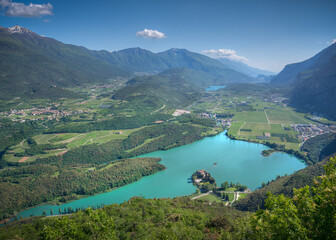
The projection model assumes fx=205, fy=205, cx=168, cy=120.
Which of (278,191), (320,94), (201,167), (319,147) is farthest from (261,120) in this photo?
(278,191)

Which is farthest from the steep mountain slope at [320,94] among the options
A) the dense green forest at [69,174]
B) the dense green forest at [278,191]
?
the dense green forest at [69,174]

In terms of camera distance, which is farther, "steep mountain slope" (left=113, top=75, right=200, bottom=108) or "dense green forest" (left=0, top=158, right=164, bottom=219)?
"steep mountain slope" (left=113, top=75, right=200, bottom=108)

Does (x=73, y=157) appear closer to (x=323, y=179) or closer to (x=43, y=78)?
(x=323, y=179)

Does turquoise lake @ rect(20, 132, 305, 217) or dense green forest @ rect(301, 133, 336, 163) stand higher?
dense green forest @ rect(301, 133, 336, 163)

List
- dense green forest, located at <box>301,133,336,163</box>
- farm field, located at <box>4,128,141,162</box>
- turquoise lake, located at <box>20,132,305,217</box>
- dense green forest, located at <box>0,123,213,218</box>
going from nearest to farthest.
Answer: dense green forest, located at <box>0,123,213,218</box> → turquoise lake, located at <box>20,132,305,217</box> → dense green forest, located at <box>301,133,336,163</box> → farm field, located at <box>4,128,141,162</box>

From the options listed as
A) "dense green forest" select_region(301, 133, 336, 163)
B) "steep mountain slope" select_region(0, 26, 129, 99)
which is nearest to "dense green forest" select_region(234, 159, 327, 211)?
"dense green forest" select_region(301, 133, 336, 163)

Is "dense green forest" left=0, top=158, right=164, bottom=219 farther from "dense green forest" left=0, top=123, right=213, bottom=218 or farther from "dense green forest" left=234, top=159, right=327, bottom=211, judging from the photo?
"dense green forest" left=234, top=159, right=327, bottom=211

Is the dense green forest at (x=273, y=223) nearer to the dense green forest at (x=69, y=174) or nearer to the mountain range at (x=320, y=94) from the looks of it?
the dense green forest at (x=69, y=174)

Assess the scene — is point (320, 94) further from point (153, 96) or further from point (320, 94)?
point (153, 96)
